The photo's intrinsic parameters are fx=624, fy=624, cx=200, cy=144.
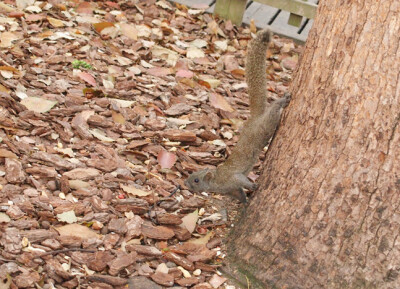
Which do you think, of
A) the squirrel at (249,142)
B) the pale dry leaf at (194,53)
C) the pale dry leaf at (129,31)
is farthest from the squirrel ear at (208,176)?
the pale dry leaf at (129,31)

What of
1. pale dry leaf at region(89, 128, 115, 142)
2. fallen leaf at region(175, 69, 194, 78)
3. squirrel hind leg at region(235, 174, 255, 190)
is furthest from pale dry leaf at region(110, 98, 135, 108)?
squirrel hind leg at region(235, 174, 255, 190)

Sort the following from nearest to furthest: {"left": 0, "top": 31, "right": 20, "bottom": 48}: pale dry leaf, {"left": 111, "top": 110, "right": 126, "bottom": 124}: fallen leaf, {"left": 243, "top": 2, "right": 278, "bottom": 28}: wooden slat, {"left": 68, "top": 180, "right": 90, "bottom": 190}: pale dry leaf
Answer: {"left": 68, "top": 180, "right": 90, "bottom": 190}: pale dry leaf, {"left": 111, "top": 110, "right": 126, "bottom": 124}: fallen leaf, {"left": 0, "top": 31, "right": 20, "bottom": 48}: pale dry leaf, {"left": 243, "top": 2, "right": 278, "bottom": 28}: wooden slat

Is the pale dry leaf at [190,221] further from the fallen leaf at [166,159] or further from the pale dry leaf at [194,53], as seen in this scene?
the pale dry leaf at [194,53]

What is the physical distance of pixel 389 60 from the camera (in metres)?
3.13

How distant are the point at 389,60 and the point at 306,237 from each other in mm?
1055

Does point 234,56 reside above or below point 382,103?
below

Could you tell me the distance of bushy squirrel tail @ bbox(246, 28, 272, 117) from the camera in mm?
4195

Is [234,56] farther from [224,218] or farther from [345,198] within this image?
[345,198]

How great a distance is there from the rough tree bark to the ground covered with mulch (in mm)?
525

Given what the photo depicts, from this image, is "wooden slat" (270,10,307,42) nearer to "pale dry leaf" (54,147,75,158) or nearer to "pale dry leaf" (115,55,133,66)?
"pale dry leaf" (115,55,133,66)

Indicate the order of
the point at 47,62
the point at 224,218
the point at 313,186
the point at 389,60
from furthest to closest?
the point at 47,62
the point at 224,218
the point at 313,186
the point at 389,60

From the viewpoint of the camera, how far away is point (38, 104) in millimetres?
4828

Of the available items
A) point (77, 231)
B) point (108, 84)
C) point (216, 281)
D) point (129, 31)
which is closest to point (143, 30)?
point (129, 31)

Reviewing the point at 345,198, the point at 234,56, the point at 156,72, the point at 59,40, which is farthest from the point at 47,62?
the point at 345,198
